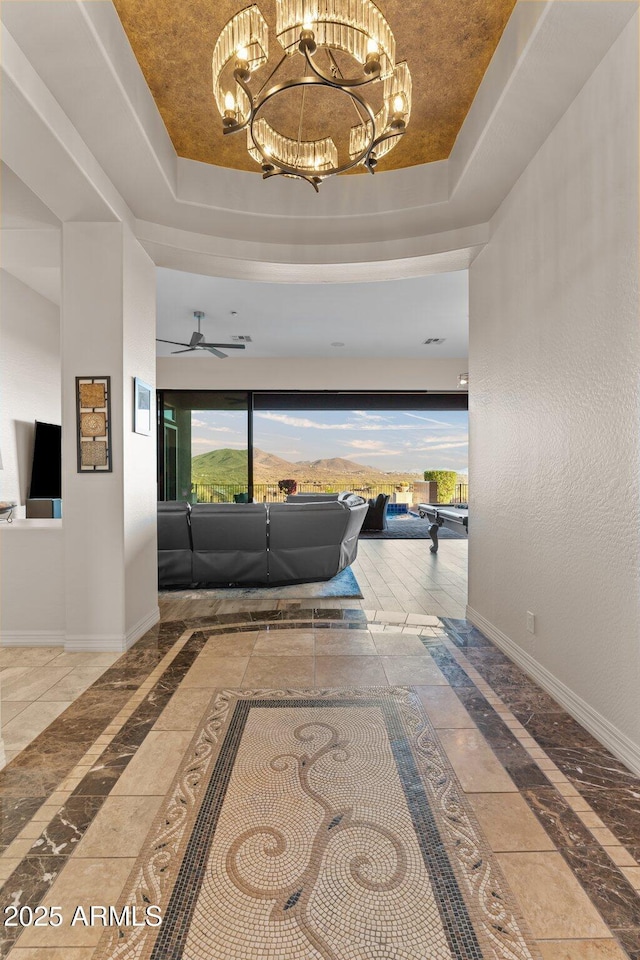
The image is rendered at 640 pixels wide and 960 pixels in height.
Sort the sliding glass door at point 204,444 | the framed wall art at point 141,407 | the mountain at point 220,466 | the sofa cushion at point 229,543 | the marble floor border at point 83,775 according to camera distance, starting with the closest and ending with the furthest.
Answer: the marble floor border at point 83,775, the framed wall art at point 141,407, the sofa cushion at point 229,543, the sliding glass door at point 204,444, the mountain at point 220,466

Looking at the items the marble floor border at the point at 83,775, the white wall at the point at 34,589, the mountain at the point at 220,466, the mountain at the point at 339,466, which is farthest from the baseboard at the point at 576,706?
Answer: the mountain at the point at 339,466

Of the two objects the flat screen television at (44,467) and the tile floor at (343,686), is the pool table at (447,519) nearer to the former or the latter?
the tile floor at (343,686)

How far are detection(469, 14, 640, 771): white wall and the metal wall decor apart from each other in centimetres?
276

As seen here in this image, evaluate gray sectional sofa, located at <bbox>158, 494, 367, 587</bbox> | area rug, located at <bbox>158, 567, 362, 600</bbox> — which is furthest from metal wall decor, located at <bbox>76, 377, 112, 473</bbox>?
area rug, located at <bbox>158, 567, 362, 600</bbox>

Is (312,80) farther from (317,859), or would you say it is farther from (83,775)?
(83,775)

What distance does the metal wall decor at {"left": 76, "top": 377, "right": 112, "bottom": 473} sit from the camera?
331 centimetres

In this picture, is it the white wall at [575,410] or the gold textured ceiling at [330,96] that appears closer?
the white wall at [575,410]

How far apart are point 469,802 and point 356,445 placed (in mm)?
13525

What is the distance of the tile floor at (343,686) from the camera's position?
1.35 metres

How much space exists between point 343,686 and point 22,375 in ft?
15.7

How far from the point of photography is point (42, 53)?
2.15 m

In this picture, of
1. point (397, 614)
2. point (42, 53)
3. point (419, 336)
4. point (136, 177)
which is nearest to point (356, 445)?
point (419, 336)

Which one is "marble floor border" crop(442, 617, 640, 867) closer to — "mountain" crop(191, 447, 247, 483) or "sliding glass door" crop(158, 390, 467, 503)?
"mountain" crop(191, 447, 247, 483)

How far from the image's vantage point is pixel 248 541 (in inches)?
195
